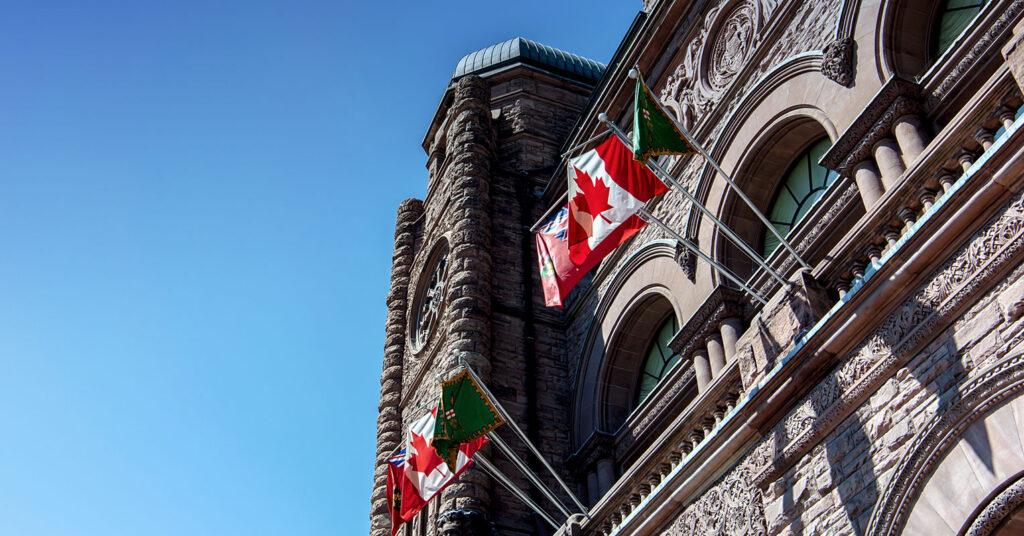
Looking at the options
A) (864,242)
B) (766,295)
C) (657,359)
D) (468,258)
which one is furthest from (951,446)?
(468,258)

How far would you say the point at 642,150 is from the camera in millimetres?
11148

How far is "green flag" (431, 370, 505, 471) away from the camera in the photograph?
1413 cm

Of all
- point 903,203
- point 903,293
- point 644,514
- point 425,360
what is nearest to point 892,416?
point 903,293

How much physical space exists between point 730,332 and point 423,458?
477 centimetres

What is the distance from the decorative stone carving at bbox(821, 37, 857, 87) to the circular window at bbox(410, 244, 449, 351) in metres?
10.2

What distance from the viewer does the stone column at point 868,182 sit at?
1150cm

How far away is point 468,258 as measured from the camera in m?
19.8

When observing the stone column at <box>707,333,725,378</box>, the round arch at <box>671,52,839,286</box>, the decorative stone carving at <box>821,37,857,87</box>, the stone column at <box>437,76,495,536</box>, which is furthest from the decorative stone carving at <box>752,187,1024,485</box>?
the stone column at <box>437,76,495,536</box>

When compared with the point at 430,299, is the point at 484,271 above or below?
below

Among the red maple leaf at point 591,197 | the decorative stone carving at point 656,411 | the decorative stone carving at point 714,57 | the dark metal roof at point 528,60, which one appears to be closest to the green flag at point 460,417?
the decorative stone carving at point 656,411

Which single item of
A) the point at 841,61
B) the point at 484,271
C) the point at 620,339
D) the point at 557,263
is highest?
the point at 484,271

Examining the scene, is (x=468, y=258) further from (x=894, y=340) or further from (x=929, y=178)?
(x=894, y=340)

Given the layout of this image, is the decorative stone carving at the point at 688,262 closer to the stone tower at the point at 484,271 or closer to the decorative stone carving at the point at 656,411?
the decorative stone carving at the point at 656,411

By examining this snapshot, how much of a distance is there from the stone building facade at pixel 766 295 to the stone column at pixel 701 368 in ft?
0.10
